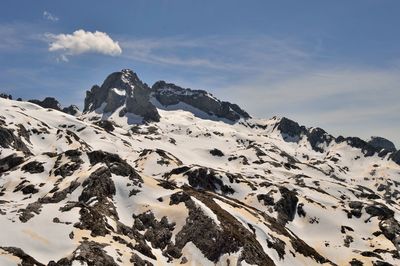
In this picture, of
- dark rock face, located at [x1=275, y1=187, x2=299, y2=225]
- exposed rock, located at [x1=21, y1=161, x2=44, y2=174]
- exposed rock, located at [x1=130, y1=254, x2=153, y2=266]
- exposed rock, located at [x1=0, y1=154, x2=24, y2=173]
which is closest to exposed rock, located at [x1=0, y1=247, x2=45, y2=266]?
exposed rock, located at [x1=130, y1=254, x2=153, y2=266]

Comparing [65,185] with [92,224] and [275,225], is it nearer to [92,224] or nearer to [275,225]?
[92,224]

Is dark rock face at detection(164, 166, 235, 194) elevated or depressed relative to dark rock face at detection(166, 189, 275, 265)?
elevated

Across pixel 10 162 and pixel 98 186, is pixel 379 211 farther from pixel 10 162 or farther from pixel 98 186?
pixel 10 162

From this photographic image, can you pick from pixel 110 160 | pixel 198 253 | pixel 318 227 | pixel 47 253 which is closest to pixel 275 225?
pixel 318 227

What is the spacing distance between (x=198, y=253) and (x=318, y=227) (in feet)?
255

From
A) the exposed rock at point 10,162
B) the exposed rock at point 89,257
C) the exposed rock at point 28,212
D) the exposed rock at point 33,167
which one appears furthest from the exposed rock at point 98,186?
the exposed rock at point 10,162

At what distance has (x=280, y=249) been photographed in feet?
→ 394

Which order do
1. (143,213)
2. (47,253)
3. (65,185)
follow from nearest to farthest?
1. (47,253)
2. (143,213)
3. (65,185)

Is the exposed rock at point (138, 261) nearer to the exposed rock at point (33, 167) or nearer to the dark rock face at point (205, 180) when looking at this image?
the exposed rock at point (33, 167)

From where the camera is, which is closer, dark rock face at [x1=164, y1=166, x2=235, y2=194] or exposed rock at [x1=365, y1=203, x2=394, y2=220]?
exposed rock at [x1=365, y1=203, x2=394, y2=220]

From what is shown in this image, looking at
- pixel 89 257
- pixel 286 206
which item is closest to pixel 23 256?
pixel 89 257

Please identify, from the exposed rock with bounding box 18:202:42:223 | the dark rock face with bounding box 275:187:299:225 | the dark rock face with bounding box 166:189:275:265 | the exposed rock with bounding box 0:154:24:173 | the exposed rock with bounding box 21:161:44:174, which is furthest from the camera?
the dark rock face with bounding box 275:187:299:225

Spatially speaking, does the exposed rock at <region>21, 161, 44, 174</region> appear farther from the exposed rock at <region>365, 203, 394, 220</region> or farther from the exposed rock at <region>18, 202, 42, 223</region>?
the exposed rock at <region>365, 203, 394, 220</region>

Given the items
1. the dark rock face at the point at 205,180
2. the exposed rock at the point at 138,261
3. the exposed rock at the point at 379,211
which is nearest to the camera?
the exposed rock at the point at 138,261
